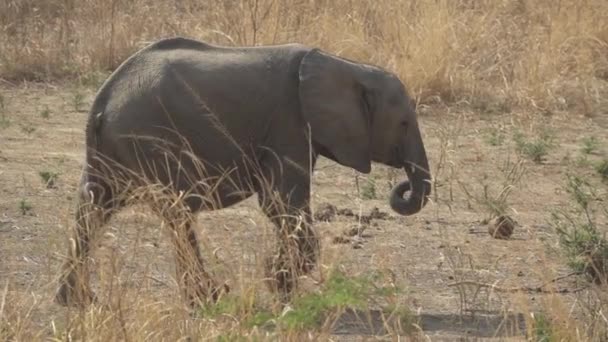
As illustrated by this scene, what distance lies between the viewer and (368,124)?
7824mm

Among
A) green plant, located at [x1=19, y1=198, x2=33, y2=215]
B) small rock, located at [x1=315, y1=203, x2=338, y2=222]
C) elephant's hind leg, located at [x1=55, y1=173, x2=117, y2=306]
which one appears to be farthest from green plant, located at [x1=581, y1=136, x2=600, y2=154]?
elephant's hind leg, located at [x1=55, y1=173, x2=117, y2=306]

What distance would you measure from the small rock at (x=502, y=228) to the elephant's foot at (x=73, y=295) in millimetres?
2600

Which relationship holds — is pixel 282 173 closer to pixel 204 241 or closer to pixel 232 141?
pixel 232 141

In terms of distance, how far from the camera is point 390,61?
12.7 m

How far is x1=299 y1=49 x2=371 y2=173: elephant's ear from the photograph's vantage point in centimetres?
759

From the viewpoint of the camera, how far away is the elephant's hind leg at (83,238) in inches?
247

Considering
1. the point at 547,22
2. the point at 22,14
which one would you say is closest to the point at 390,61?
the point at 547,22

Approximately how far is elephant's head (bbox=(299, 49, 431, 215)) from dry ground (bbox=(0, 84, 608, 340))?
333 mm

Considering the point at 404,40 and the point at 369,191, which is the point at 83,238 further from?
the point at 404,40

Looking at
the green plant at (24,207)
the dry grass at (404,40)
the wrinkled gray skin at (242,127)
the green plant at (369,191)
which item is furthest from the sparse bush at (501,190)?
the green plant at (24,207)

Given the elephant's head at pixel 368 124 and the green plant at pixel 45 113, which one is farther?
the green plant at pixel 45 113

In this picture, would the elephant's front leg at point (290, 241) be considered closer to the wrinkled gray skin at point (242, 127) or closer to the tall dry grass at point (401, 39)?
the wrinkled gray skin at point (242, 127)

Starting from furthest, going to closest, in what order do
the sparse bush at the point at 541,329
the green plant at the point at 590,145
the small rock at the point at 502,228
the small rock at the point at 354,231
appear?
the green plant at the point at 590,145, the small rock at the point at 502,228, the small rock at the point at 354,231, the sparse bush at the point at 541,329

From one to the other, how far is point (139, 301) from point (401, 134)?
2.09 m
